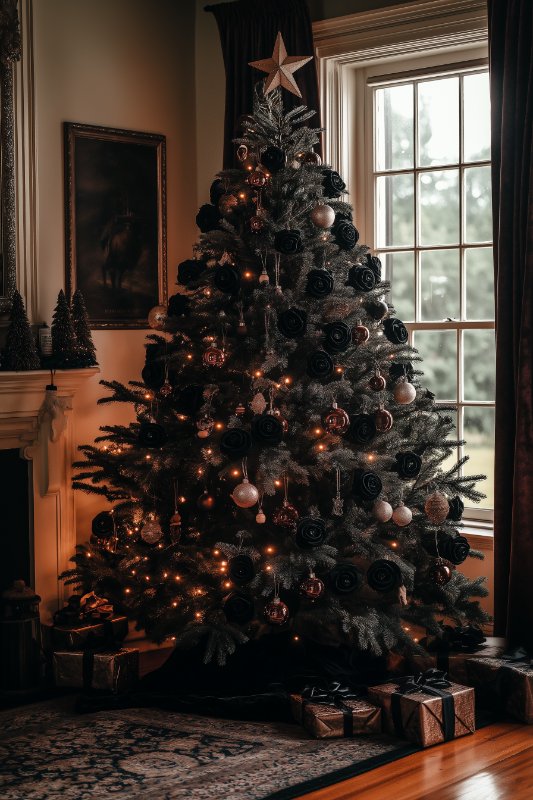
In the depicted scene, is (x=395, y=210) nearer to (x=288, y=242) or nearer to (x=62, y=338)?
(x=288, y=242)

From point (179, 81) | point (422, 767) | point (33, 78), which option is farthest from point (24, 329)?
point (422, 767)

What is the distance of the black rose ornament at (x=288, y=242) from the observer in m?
4.05

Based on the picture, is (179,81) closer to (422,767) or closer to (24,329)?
(24,329)

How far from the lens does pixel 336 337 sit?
4047 mm

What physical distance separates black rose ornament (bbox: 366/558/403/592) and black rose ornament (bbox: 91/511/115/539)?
1254mm

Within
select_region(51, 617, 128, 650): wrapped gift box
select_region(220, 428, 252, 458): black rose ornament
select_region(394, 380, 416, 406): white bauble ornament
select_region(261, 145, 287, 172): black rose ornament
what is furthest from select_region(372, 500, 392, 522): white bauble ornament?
select_region(261, 145, 287, 172): black rose ornament

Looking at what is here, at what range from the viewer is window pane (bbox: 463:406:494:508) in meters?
4.94

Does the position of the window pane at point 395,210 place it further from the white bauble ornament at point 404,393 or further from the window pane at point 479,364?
the white bauble ornament at point 404,393

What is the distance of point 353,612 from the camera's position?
159 inches

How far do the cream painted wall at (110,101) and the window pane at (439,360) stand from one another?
4.29ft

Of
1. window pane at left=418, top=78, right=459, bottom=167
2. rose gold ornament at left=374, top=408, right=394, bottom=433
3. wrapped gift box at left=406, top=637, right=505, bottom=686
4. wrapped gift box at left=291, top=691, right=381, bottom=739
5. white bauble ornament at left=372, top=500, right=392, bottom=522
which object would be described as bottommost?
wrapped gift box at left=291, top=691, right=381, bottom=739

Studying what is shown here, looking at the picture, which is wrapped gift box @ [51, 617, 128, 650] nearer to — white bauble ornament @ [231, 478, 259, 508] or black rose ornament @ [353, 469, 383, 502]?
white bauble ornament @ [231, 478, 259, 508]

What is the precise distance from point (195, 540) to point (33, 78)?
220 cm

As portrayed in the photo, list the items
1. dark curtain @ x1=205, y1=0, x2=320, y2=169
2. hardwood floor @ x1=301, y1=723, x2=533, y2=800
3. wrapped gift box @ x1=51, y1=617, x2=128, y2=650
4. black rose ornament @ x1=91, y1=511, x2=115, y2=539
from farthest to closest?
dark curtain @ x1=205, y1=0, x2=320, y2=169 < black rose ornament @ x1=91, y1=511, x2=115, y2=539 < wrapped gift box @ x1=51, y1=617, x2=128, y2=650 < hardwood floor @ x1=301, y1=723, x2=533, y2=800
